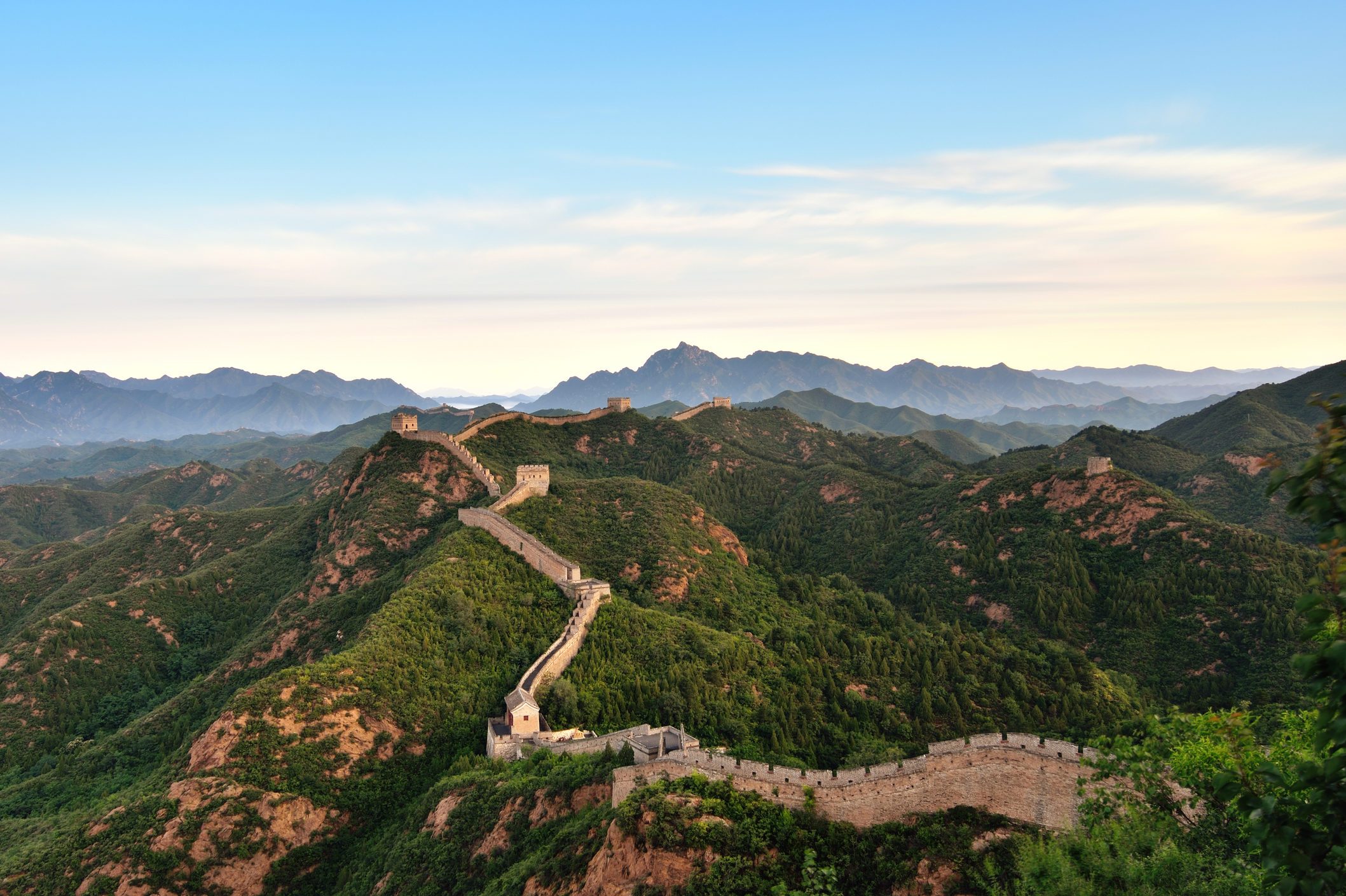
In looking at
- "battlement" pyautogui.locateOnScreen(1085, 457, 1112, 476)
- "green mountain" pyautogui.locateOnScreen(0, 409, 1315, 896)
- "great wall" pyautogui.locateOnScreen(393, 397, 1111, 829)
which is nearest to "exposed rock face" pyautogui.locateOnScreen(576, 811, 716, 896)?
"green mountain" pyautogui.locateOnScreen(0, 409, 1315, 896)

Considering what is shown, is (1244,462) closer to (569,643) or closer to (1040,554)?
(1040,554)

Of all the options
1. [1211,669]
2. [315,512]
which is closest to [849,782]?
[1211,669]

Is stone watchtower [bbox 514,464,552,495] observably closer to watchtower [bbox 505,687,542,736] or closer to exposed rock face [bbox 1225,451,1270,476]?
watchtower [bbox 505,687,542,736]

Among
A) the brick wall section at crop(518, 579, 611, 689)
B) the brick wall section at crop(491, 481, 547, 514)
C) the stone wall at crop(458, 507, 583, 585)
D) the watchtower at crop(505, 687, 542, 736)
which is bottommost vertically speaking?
the watchtower at crop(505, 687, 542, 736)

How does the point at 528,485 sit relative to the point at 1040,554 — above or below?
above

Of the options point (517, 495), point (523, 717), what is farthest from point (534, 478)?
point (523, 717)

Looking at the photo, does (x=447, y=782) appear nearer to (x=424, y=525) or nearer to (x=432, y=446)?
(x=424, y=525)

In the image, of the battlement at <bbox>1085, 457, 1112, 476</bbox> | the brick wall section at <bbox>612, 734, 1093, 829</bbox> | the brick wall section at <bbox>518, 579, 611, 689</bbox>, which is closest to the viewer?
the brick wall section at <bbox>612, 734, 1093, 829</bbox>
